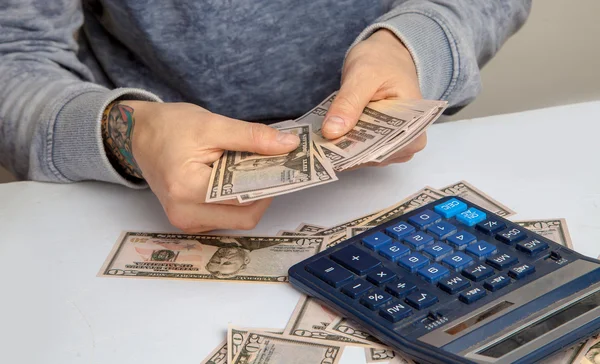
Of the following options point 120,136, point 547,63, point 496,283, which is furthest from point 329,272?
point 547,63

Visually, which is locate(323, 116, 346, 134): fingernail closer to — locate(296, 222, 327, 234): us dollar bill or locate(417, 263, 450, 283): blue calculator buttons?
locate(296, 222, 327, 234): us dollar bill

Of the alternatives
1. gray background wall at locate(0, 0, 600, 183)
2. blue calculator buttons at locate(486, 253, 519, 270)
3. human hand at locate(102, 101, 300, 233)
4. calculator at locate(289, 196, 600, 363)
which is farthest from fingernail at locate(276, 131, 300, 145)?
gray background wall at locate(0, 0, 600, 183)

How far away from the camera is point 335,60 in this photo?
1.07 meters

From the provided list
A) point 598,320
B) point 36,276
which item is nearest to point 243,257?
point 36,276

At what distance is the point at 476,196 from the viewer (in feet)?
2.43

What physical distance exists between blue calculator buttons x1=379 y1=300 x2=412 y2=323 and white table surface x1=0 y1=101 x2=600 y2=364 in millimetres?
35

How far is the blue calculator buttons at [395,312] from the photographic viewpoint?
20.4 inches

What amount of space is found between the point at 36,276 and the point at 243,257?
19cm

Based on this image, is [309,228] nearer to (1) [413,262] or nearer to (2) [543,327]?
(1) [413,262]

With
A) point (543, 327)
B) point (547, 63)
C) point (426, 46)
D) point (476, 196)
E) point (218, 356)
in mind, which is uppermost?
point (547, 63)

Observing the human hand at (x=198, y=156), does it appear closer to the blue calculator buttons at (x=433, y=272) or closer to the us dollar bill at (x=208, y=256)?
the us dollar bill at (x=208, y=256)

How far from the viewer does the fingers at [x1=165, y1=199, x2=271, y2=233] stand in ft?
2.27

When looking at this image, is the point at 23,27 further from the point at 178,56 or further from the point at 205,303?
the point at 205,303

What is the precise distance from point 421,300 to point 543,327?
84mm
